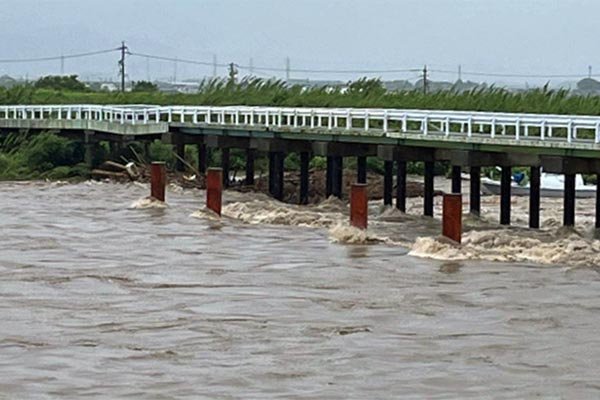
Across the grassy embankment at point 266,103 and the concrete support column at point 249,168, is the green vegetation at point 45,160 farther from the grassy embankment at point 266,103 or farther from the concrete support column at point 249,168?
the concrete support column at point 249,168

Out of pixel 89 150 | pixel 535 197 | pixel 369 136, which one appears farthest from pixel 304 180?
pixel 89 150

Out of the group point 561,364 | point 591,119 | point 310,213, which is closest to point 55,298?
point 561,364

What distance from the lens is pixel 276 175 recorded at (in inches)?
1930

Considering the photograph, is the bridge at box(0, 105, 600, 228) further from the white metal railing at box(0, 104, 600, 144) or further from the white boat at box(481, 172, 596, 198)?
the white boat at box(481, 172, 596, 198)

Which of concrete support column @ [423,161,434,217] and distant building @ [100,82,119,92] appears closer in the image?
concrete support column @ [423,161,434,217]

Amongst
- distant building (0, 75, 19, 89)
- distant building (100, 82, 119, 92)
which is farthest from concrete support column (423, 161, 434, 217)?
distant building (100, 82, 119, 92)

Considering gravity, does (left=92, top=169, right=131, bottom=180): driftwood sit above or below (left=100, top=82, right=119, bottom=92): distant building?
below

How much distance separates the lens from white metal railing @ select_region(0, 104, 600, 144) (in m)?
36.8

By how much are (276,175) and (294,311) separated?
2516 cm

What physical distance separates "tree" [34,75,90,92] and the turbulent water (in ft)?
202

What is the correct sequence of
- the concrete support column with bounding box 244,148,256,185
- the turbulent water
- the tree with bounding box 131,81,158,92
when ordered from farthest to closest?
the tree with bounding box 131,81,158,92
the concrete support column with bounding box 244,148,256,185
the turbulent water

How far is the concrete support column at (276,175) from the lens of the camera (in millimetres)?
48594

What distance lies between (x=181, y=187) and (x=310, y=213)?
36.0 ft

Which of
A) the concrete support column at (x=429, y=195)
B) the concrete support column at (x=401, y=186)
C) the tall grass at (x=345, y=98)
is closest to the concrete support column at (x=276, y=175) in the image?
the concrete support column at (x=401, y=186)
